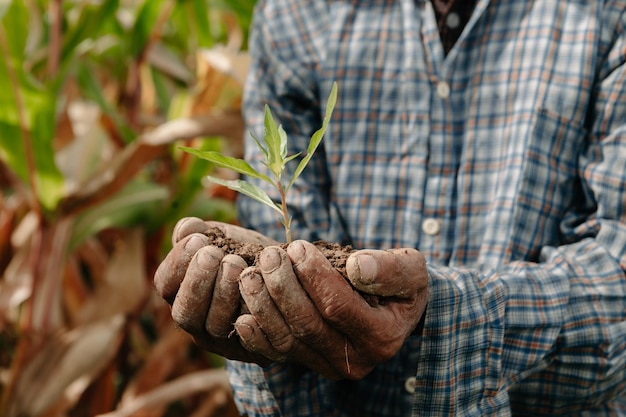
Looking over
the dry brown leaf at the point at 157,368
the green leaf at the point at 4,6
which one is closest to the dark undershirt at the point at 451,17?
the green leaf at the point at 4,6

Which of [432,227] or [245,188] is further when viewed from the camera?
[432,227]

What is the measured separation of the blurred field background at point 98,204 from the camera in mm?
1378

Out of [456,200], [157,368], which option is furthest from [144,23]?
[456,200]

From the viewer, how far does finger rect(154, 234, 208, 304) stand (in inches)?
32.4

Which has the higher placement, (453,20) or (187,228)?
(453,20)

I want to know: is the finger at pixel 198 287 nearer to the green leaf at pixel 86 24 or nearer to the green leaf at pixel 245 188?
the green leaf at pixel 245 188

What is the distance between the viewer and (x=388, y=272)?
79 centimetres

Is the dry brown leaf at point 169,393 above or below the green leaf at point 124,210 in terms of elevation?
below

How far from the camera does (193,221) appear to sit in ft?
2.86

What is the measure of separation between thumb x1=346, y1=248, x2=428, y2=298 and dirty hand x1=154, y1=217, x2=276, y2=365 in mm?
115

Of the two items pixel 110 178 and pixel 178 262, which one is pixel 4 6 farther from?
pixel 178 262

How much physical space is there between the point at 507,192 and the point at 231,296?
0.47m

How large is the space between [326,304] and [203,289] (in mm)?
125

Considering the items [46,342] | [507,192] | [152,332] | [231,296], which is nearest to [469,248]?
[507,192]
